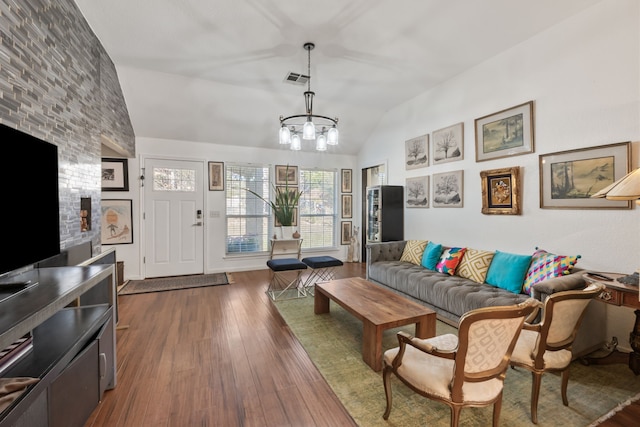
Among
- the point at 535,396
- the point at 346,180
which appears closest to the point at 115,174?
the point at 346,180

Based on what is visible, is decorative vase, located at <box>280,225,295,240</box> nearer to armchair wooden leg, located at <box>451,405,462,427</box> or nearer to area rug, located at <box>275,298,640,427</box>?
area rug, located at <box>275,298,640,427</box>

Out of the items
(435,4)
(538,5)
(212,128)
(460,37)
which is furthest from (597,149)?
(212,128)

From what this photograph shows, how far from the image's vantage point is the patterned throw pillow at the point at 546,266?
245 centimetres

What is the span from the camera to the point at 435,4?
2463 millimetres

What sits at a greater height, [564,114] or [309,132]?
[564,114]

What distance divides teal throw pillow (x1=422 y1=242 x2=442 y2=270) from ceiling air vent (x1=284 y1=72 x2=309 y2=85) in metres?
2.95

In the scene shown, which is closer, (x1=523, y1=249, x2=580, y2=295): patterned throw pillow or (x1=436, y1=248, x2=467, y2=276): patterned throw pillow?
(x1=523, y1=249, x2=580, y2=295): patterned throw pillow

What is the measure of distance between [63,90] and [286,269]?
9.55ft

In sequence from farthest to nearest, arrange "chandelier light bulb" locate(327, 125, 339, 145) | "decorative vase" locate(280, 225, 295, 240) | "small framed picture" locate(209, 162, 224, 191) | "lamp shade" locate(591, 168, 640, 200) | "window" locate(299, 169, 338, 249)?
"window" locate(299, 169, 338, 249), "decorative vase" locate(280, 225, 295, 240), "small framed picture" locate(209, 162, 224, 191), "chandelier light bulb" locate(327, 125, 339, 145), "lamp shade" locate(591, 168, 640, 200)

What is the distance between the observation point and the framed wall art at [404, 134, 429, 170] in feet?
14.3

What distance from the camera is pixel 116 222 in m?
4.65

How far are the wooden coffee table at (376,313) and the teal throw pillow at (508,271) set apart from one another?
0.99m

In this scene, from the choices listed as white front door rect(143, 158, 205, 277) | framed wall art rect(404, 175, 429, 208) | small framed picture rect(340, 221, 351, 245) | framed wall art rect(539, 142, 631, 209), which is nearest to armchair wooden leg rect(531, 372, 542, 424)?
framed wall art rect(539, 142, 631, 209)

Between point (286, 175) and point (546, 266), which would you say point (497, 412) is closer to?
point (546, 266)
